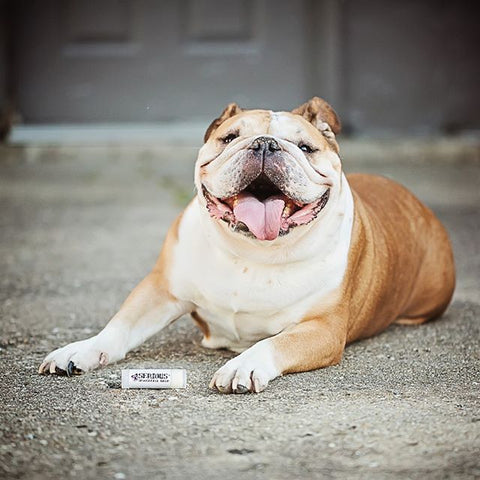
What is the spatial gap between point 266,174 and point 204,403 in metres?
0.70

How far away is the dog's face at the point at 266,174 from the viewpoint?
325 centimetres

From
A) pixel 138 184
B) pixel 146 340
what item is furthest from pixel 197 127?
pixel 146 340

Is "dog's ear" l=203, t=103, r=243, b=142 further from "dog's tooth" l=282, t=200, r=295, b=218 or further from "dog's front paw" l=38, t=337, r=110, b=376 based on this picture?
"dog's front paw" l=38, t=337, r=110, b=376

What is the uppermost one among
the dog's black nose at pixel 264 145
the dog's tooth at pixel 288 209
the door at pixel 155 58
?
the dog's black nose at pixel 264 145

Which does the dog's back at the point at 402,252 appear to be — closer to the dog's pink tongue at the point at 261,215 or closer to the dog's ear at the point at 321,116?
the dog's ear at the point at 321,116

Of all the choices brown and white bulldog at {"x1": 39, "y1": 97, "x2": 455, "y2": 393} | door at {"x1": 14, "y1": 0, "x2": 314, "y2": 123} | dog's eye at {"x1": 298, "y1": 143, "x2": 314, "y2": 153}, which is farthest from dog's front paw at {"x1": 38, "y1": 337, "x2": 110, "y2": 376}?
door at {"x1": 14, "y1": 0, "x2": 314, "y2": 123}

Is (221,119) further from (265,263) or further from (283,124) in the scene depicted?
(265,263)

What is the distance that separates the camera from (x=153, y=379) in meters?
3.16

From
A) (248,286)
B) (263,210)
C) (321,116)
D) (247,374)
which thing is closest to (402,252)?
(321,116)

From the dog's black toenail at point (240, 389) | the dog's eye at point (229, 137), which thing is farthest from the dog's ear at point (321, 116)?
the dog's black toenail at point (240, 389)

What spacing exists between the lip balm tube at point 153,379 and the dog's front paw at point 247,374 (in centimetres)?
10

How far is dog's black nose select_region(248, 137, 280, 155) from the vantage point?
325cm

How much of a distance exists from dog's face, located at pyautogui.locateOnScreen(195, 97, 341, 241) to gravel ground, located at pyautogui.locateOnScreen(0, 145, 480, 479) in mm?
477

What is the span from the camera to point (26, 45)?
26.7ft
